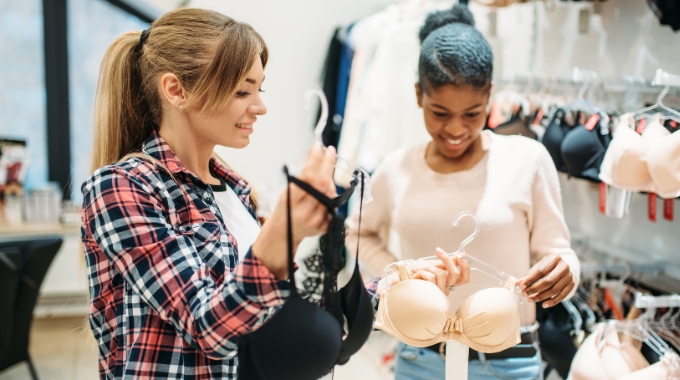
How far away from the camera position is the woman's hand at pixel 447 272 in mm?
1190

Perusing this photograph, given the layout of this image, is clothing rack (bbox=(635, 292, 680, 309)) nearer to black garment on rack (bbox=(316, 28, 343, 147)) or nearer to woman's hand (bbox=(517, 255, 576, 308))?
woman's hand (bbox=(517, 255, 576, 308))

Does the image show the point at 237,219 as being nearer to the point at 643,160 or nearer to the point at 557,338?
the point at 643,160

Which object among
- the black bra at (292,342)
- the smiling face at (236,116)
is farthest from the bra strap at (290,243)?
the smiling face at (236,116)

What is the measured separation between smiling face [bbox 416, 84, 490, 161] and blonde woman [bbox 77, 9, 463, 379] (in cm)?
42

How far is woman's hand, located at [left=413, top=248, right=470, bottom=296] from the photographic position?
119 centimetres

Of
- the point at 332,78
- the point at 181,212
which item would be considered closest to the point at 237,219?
the point at 181,212

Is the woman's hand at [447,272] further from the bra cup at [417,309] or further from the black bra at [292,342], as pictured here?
the black bra at [292,342]

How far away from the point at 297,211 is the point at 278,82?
3.25 m

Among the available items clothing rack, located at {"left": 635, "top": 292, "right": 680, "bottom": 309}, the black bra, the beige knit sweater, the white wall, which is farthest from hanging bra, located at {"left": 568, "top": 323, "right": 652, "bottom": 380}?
the white wall

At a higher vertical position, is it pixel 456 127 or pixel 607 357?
pixel 456 127

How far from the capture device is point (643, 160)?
1.65 m

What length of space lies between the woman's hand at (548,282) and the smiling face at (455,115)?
A: 0.38 meters

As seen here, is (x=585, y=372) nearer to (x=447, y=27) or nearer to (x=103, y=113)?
(x=447, y=27)

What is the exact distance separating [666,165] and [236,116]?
116 centimetres
